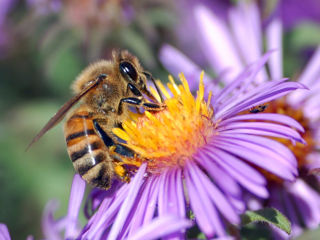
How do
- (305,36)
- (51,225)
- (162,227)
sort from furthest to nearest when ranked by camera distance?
(305,36)
(51,225)
(162,227)

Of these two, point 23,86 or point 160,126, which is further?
point 23,86

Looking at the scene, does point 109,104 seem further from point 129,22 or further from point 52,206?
point 129,22

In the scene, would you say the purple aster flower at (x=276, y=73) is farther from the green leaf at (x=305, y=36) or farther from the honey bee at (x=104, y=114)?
the honey bee at (x=104, y=114)

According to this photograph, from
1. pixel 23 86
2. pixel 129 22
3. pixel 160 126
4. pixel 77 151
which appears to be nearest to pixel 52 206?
pixel 77 151

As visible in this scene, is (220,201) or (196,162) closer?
(220,201)

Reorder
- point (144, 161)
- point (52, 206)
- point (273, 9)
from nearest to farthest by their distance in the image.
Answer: point (144, 161), point (52, 206), point (273, 9)

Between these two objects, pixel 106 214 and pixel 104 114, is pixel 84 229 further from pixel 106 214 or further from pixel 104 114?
pixel 104 114

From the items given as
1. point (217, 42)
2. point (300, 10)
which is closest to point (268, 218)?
point (217, 42)

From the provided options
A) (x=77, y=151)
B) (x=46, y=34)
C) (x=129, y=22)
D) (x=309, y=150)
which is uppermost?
(x=46, y=34)

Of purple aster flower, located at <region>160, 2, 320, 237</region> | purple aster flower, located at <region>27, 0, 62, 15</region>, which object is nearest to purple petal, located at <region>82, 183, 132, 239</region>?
purple aster flower, located at <region>160, 2, 320, 237</region>
